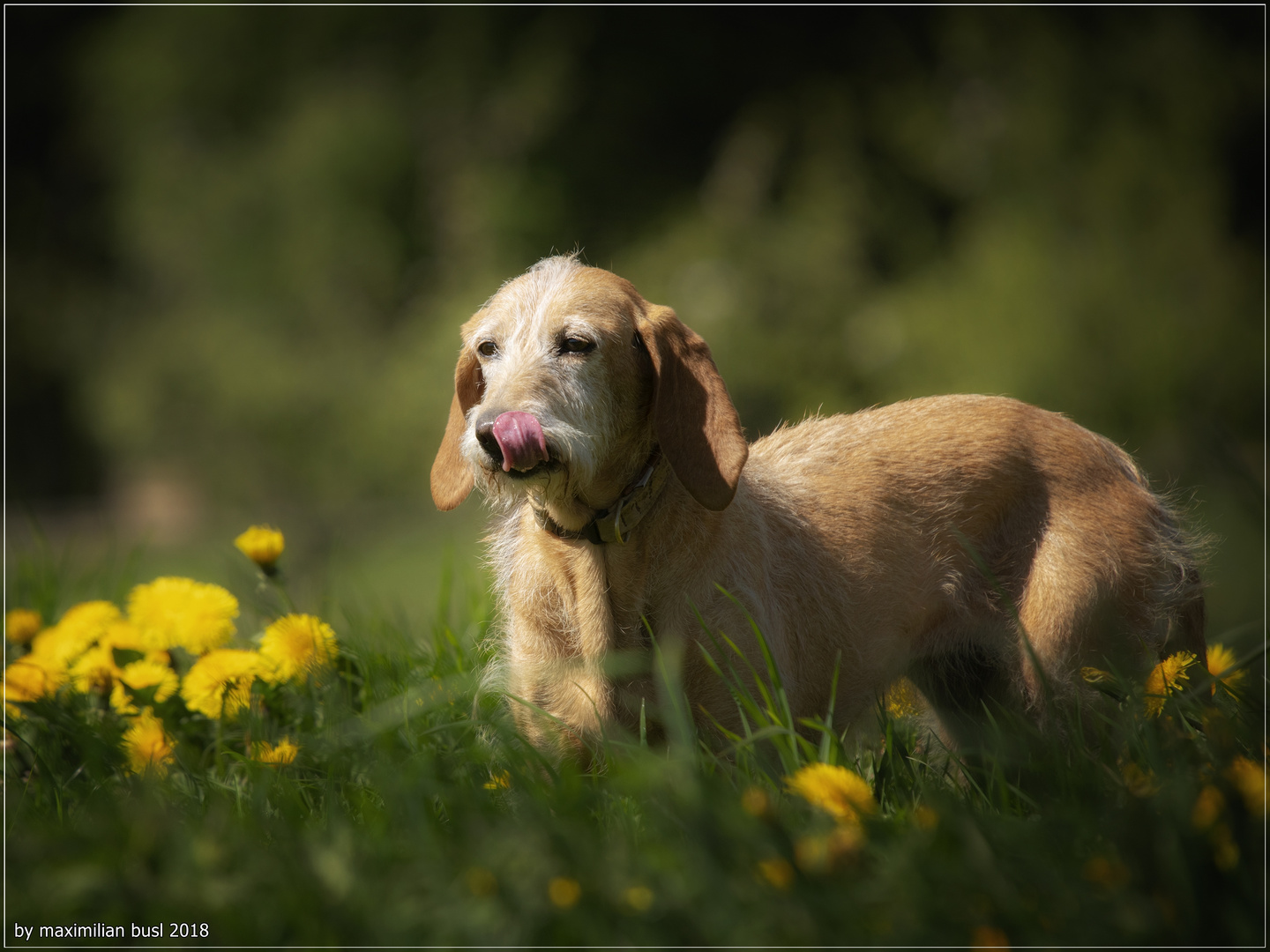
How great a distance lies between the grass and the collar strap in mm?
715

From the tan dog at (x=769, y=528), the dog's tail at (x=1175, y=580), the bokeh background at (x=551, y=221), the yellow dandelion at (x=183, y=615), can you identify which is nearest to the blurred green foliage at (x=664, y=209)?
the bokeh background at (x=551, y=221)

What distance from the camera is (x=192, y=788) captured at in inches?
95.3

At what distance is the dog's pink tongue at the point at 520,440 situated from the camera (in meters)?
2.40

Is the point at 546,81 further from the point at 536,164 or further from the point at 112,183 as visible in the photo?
the point at 112,183

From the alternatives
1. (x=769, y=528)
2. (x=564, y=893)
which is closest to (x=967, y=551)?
(x=769, y=528)

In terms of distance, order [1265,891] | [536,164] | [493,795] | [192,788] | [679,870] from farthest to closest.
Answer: [536,164]
[192,788]
[493,795]
[679,870]
[1265,891]

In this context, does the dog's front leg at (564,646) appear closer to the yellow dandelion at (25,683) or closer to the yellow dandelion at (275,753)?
the yellow dandelion at (275,753)

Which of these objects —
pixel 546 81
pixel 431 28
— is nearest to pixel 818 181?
pixel 546 81

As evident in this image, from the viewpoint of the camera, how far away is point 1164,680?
2297 mm

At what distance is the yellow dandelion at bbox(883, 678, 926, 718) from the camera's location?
3.27 metres

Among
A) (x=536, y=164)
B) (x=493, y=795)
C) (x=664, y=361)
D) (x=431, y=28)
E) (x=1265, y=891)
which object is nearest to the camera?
(x=1265, y=891)

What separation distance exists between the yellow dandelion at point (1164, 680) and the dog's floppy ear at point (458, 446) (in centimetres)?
196

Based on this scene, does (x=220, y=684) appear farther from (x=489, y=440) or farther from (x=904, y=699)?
(x=904, y=699)

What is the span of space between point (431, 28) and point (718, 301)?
774 centimetres
